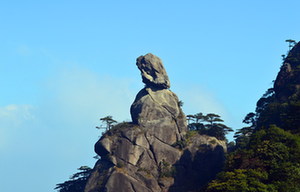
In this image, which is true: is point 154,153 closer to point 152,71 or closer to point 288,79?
point 152,71

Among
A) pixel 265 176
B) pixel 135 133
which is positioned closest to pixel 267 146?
pixel 265 176

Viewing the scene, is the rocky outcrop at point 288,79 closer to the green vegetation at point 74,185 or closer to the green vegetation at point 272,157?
the green vegetation at point 272,157

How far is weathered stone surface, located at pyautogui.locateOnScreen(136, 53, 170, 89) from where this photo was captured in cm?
12412

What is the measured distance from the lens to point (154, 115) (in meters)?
120

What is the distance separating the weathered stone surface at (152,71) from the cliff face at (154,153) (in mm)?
279

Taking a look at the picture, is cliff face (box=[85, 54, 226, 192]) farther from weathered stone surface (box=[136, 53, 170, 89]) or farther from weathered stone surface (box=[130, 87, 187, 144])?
weathered stone surface (box=[136, 53, 170, 89])

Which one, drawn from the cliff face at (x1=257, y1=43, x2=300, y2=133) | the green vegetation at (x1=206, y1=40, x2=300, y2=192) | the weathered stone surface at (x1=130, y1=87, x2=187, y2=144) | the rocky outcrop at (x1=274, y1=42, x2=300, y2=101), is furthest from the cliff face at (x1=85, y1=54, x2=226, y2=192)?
the rocky outcrop at (x1=274, y1=42, x2=300, y2=101)

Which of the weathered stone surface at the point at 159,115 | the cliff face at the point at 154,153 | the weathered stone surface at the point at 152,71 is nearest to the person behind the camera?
the cliff face at the point at 154,153

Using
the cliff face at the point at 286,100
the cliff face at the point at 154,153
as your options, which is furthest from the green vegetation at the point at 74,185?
the cliff face at the point at 286,100

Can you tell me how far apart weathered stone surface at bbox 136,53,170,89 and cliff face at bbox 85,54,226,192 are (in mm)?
279

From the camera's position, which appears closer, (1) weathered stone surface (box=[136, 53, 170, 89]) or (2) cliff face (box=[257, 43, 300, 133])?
(2) cliff face (box=[257, 43, 300, 133])

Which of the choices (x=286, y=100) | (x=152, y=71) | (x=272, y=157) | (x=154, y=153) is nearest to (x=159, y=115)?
(x=154, y=153)

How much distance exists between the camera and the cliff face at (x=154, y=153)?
363 feet

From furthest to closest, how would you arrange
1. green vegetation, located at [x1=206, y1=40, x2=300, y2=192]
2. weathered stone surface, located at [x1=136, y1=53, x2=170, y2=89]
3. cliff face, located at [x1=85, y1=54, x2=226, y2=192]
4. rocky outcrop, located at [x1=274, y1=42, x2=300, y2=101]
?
1. weathered stone surface, located at [x1=136, y1=53, x2=170, y2=89]
2. cliff face, located at [x1=85, y1=54, x2=226, y2=192]
3. rocky outcrop, located at [x1=274, y1=42, x2=300, y2=101]
4. green vegetation, located at [x1=206, y1=40, x2=300, y2=192]
